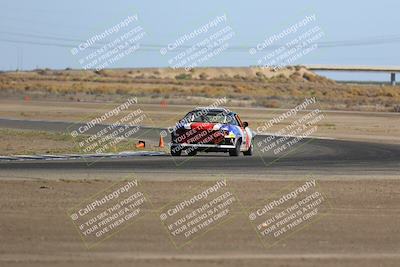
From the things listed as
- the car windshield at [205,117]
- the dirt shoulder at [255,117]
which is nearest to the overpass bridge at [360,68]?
the dirt shoulder at [255,117]

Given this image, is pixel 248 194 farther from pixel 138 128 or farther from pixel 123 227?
pixel 138 128

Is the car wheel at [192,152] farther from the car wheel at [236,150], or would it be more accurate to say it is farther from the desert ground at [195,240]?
the desert ground at [195,240]

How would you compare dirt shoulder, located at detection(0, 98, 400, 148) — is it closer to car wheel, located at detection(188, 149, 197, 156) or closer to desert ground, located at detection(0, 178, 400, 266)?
car wheel, located at detection(188, 149, 197, 156)

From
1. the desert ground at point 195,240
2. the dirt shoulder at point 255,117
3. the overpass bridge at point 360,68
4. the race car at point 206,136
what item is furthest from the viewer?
the overpass bridge at point 360,68

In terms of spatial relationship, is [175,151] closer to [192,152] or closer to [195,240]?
[192,152]

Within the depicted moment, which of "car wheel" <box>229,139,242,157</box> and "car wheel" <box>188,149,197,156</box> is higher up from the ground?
"car wheel" <box>188,149,197,156</box>

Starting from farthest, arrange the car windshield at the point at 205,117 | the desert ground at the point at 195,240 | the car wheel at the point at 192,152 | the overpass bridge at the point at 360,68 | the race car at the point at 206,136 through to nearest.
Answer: the overpass bridge at the point at 360,68 → the car windshield at the point at 205,117 → the car wheel at the point at 192,152 → the race car at the point at 206,136 → the desert ground at the point at 195,240

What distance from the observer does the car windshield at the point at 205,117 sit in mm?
29500

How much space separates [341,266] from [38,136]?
28470 millimetres

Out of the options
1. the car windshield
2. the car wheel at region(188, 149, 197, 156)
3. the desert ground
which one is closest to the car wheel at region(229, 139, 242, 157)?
the car windshield

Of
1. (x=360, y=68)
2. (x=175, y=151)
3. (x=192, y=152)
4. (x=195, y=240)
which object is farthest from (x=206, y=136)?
(x=360, y=68)

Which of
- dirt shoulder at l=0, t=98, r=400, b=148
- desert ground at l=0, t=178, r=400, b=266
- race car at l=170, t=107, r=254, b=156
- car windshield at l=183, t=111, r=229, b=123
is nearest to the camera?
desert ground at l=0, t=178, r=400, b=266

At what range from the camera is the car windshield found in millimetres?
29500

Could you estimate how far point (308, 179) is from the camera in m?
21.4
